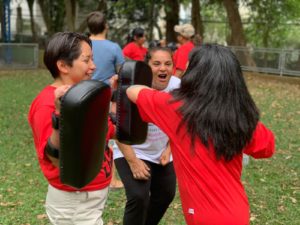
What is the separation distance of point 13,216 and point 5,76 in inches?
462

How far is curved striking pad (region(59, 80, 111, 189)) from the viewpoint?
6.79 ft

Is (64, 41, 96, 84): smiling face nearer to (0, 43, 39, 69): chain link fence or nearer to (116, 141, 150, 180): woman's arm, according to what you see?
(116, 141, 150, 180): woman's arm

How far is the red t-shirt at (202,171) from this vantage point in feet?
7.63

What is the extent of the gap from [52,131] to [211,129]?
2.47 feet

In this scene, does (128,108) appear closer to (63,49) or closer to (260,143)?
(63,49)

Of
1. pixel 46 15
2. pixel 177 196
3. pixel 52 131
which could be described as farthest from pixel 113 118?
pixel 46 15

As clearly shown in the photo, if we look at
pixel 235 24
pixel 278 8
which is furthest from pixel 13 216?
pixel 278 8

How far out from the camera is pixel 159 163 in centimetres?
363

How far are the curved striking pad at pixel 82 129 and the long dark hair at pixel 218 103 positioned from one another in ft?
1.33

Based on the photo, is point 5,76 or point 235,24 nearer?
point 5,76

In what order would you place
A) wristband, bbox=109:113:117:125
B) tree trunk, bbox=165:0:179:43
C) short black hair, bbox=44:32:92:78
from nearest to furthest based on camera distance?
short black hair, bbox=44:32:92:78 → wristband, bbox=109:113:117:125 → tree trunk, bbox=165:0:179:43

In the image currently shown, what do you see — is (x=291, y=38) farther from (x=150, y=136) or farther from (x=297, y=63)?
(x=150, y=136)

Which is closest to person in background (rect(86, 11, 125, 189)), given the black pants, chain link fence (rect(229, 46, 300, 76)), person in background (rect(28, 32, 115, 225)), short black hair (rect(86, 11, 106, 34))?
short black hair (rect(86, 11, 106, 34))

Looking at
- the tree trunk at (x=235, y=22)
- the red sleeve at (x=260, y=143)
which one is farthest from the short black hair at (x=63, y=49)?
the tree trunk at (x=235, y=22)
